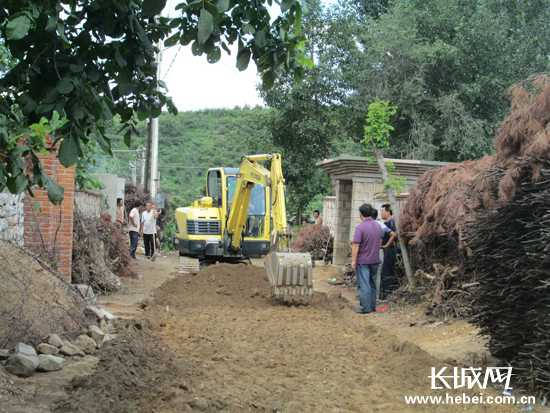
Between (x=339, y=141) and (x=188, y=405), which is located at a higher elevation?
(x=339, y=141)

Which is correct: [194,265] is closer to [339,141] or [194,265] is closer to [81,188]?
[81,188]

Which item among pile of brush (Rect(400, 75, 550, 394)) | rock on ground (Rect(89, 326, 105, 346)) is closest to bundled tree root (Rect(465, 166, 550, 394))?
pile of brush (Rect(400, 75, 550, 394))

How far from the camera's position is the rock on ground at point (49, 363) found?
507cm

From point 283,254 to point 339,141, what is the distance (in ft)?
52.0

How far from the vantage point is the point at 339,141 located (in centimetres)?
2364

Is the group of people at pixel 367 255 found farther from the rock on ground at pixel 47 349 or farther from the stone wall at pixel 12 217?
the stone wall at pixel 12 217

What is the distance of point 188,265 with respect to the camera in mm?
13070

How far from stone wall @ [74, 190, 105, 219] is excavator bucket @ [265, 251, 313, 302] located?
17.7 ft

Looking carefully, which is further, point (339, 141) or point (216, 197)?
point (339, 141)

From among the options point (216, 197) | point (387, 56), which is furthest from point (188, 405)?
point (387, 56)

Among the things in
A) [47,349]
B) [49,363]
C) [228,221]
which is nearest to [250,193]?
[228,221]

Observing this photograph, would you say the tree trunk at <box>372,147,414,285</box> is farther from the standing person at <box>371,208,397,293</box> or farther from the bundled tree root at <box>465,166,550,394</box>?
the bundled tree root at <box>465,166,550,394</box>

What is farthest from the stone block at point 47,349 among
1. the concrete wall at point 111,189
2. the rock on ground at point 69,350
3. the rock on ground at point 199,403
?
the concrete wall at point 111,189

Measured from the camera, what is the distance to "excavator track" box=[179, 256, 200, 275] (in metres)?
13.0
